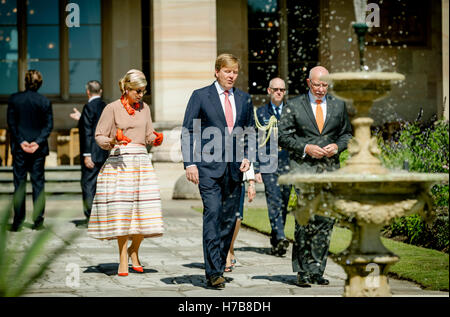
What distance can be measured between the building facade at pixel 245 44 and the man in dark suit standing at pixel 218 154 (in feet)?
40.9

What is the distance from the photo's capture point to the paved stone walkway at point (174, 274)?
6.98m

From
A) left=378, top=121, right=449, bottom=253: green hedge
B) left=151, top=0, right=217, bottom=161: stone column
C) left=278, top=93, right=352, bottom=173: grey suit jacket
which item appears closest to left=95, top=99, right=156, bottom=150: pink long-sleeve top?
left=278, top=93, right=352, bottom=173: grey suit jacket

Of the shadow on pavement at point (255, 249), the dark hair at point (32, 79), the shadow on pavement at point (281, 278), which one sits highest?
the dark hair at point (32, 79)

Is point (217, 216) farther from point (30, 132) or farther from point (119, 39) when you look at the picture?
point (119, 39)

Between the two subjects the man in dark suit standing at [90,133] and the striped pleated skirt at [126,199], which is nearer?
the striped pleated skirt at [126,199]

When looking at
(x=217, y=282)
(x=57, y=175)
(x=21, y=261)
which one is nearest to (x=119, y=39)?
(x=57, y=175)

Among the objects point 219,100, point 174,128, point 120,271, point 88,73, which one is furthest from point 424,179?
point 88,73

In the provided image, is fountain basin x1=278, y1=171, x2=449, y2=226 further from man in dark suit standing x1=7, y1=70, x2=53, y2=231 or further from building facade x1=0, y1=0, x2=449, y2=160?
building facade x1=0, y1=0, x2=449, y2=160

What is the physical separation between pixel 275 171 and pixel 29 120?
426 centimetres

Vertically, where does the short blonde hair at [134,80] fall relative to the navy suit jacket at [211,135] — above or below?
above

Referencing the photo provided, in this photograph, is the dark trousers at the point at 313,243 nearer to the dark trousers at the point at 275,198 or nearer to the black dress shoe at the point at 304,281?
the black dress shoe at the point at 304,281

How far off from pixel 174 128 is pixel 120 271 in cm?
855

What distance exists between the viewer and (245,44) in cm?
2036

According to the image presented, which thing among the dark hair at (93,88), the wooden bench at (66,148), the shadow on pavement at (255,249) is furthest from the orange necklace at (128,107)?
the wooden bench at (66,148)
